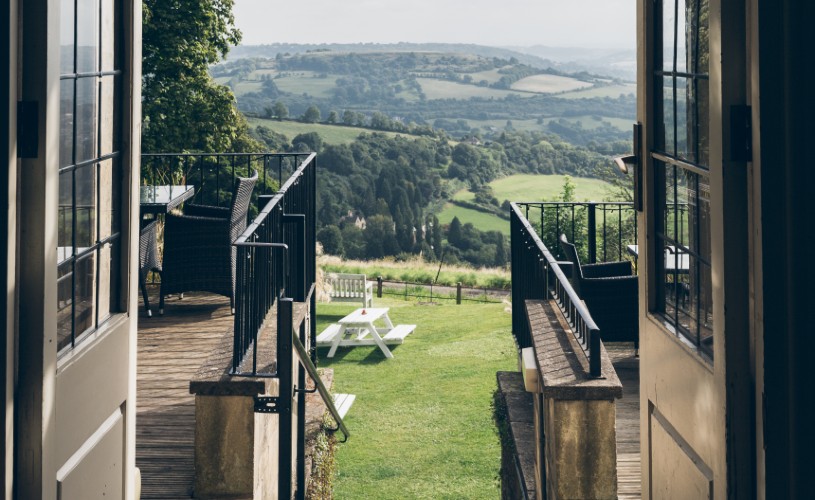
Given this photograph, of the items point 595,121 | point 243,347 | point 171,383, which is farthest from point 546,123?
point 243,347

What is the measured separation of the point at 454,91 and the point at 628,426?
101 metres

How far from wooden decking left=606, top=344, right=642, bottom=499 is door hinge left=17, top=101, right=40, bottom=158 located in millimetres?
2668

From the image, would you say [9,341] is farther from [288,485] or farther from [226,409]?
[288,485]

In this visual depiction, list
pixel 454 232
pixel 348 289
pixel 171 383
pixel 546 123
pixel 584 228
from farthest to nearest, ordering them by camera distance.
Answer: pixel 546 123 < pixel 454 232 < pixel 584 228 < pixel 348 289 < pixel 171 383

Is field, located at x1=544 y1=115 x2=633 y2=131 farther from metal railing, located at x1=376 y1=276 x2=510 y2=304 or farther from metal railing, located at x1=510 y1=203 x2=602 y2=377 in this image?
metal railing, located at x1=510 y1=203 x2=602 y2=377

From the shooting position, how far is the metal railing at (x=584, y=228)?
7262 millimetres

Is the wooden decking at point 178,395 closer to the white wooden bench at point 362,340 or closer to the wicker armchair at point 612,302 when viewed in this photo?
the wicker armchair at point 612,302

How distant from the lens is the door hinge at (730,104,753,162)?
1937mm

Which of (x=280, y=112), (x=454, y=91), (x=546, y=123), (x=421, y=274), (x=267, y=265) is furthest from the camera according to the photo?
(x=454, y=91)

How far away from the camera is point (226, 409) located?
148 inches

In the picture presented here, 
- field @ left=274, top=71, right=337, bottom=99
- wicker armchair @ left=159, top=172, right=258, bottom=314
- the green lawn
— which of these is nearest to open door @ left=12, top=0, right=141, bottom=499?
wicker armchair @ left=159, top=172, right=258, bottom=314

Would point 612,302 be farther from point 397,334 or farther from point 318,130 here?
point 318,130

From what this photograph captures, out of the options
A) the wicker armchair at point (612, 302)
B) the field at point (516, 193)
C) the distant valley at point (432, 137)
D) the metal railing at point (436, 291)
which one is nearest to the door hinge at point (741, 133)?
the wicker armchair at point (612, 302)

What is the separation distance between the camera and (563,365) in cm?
378
